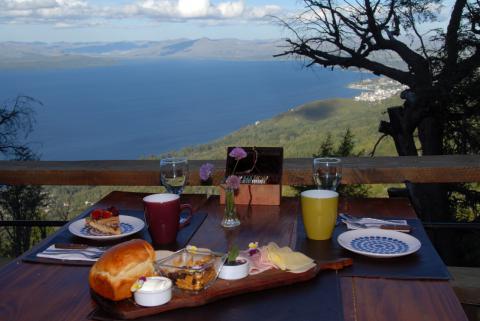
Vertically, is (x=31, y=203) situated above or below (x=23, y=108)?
below

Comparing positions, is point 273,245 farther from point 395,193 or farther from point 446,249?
point 446,249

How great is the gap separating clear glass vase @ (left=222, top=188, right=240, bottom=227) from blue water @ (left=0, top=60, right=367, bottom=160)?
45.4ft

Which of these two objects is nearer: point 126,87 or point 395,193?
point 395,193

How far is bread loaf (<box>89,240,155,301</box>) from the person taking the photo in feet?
3.51

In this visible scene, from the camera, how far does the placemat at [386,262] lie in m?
1.23

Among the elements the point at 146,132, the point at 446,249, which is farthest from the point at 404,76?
the point at 146,132

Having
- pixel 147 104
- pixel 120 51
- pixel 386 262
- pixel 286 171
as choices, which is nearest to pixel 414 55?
pixel 286 171

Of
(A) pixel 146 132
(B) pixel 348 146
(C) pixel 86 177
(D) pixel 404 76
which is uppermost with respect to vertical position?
(D) pixel 404 76

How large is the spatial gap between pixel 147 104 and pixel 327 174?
2617 centimetres

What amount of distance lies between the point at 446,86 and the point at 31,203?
3.46 meters

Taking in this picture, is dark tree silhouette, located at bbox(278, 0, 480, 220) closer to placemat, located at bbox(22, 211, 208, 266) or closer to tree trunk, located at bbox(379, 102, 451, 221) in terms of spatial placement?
tree trunk, located at bbox(379, 102, 451, 221)

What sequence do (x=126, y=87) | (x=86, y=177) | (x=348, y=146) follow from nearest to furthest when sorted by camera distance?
(x=86, y=177), (x=348, y=146), (x=126, y=87)

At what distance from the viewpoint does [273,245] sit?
127 cm

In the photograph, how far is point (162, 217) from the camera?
1444 mm
